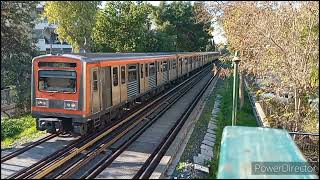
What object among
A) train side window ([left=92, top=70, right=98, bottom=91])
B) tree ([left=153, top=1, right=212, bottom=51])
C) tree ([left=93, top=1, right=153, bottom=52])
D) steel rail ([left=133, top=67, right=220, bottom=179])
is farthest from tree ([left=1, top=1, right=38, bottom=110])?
tree ([left=153, top=1, right=212, bottom=51])

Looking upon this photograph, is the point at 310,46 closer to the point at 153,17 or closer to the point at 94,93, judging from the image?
the point at 94,93

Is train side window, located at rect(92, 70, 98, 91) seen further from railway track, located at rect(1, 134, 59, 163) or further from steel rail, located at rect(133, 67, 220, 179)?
steel rail, located at rect(133, 67, 220, 179)

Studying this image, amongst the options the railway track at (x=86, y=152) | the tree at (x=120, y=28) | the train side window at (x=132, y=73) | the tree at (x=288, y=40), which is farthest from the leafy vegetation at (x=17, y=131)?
the tree at (x=120, y=28)

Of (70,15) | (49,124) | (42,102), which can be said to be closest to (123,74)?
(42,102)

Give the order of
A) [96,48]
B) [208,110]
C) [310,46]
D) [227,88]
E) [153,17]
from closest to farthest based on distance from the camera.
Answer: [310,46]
[208,110]
[227,88]
[96,48]
[153,17]

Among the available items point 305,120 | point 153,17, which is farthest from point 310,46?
point 153,17

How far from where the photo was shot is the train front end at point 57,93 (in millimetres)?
11930

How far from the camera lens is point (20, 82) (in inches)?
694

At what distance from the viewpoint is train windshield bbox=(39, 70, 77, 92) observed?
12016 mm

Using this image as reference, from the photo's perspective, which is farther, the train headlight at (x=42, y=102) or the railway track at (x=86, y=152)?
the train headlight at (x=42, y=102)

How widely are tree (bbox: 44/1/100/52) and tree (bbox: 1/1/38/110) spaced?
58.7 inches

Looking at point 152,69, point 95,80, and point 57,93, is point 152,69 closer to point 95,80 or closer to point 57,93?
point 95,80

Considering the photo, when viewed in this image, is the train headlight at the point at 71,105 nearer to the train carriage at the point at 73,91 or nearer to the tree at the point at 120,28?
the train carriage at the point at 73,91

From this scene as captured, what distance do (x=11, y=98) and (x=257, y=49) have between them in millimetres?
11509
